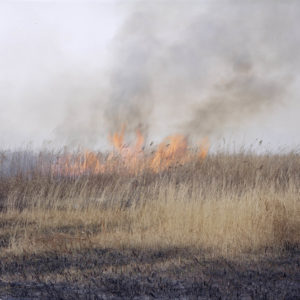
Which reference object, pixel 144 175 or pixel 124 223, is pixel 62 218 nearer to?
pixel 124 223

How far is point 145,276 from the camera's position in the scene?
21.8 feet

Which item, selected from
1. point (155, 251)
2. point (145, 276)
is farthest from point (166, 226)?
point (145, 276)

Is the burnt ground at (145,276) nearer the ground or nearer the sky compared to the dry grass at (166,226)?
nearer the ground

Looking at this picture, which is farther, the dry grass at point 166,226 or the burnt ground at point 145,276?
the dry grass at point 166,226

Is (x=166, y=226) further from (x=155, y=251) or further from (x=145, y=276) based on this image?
(x=145, y=276)

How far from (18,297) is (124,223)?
18.6 feet

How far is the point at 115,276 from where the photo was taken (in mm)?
6688

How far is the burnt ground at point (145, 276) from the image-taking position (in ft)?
19.1

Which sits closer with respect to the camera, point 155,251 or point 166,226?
point 155,251

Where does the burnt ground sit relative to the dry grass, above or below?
below

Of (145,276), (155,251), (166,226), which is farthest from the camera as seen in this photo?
(166,226)

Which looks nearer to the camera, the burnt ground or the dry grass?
the burnt ground

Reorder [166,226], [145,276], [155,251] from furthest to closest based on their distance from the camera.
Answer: [166,226]
[155,251]
[145,276]

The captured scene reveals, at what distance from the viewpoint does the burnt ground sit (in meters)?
5.81
